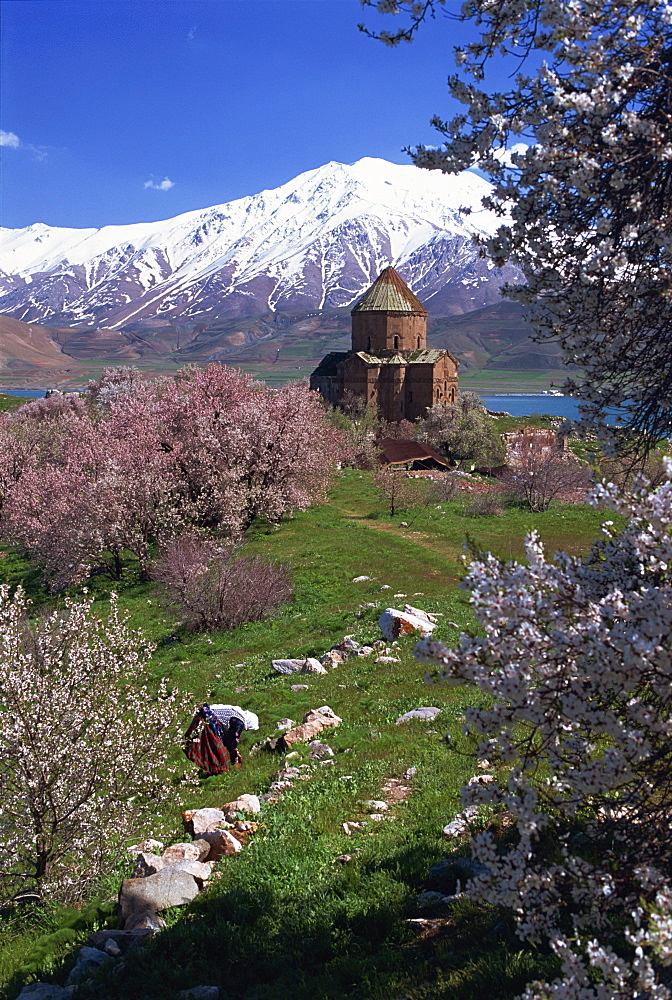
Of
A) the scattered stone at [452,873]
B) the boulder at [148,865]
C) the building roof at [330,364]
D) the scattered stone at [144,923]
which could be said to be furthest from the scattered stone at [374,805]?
the building roof at [330,364]

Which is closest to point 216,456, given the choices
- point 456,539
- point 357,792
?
point 456,539

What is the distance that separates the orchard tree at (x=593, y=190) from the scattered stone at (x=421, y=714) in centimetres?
795

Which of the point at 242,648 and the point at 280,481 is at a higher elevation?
the point at 280,481

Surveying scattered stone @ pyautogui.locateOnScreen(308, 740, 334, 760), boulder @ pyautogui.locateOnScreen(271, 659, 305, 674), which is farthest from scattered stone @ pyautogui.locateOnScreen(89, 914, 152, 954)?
boulder @ pyautogui.locateOnScreen(271, 659, 305, 674)

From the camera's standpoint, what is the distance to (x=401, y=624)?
18.4 metres

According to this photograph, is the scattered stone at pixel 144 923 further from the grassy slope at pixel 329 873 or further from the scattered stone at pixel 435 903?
the scattered stone at pixel 435 903

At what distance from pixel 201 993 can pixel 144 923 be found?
4.87 feet

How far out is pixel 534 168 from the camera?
19.4ft

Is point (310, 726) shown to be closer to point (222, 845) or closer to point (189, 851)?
point (222, 845)

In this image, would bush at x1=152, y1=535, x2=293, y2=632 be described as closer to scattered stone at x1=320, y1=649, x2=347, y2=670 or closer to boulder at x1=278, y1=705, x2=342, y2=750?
scattered stone at x1=320, y1=649, x2=347, y2=670

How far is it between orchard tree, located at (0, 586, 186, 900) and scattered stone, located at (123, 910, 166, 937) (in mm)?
1402

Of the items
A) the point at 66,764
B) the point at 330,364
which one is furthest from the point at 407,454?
the point at 66,764

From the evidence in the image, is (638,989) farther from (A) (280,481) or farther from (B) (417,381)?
(B) (417,381)

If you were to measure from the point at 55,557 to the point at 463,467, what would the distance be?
4131 cm
